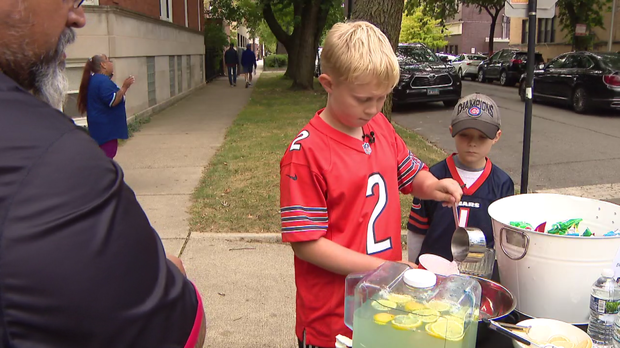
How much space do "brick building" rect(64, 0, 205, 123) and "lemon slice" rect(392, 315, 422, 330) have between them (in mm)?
6819

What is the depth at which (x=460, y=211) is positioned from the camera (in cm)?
247

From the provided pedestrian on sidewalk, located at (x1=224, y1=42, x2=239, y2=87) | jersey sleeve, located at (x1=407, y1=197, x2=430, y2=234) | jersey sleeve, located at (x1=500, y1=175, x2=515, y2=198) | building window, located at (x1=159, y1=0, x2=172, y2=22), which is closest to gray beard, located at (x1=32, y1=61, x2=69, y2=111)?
jersey sleeve, located at (x1=407, y1=197, x2=430, y2=234)

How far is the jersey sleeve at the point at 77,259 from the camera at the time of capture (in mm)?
901

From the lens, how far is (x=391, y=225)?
6.59ft

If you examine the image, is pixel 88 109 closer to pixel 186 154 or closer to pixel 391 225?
pixel 186 154

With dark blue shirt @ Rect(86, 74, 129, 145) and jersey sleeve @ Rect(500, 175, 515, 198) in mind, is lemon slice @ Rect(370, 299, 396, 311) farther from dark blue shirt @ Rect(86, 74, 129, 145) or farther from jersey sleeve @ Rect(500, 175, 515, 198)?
dark blue shirt @ Rect(86, 74, 129, 145)

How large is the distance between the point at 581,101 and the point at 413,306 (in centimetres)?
1408

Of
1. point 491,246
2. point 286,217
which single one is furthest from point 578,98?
point 286,217

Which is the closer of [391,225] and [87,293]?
[87,293]

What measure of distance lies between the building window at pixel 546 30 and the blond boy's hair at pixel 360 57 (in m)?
36.0

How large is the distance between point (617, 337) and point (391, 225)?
2.63 ft

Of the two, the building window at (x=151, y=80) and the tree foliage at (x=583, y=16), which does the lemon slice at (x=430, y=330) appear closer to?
the building window at (x=151, y=80)

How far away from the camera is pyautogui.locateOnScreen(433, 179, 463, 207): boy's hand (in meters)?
2.00

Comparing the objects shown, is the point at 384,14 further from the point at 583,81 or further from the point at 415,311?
the point at 583,81
